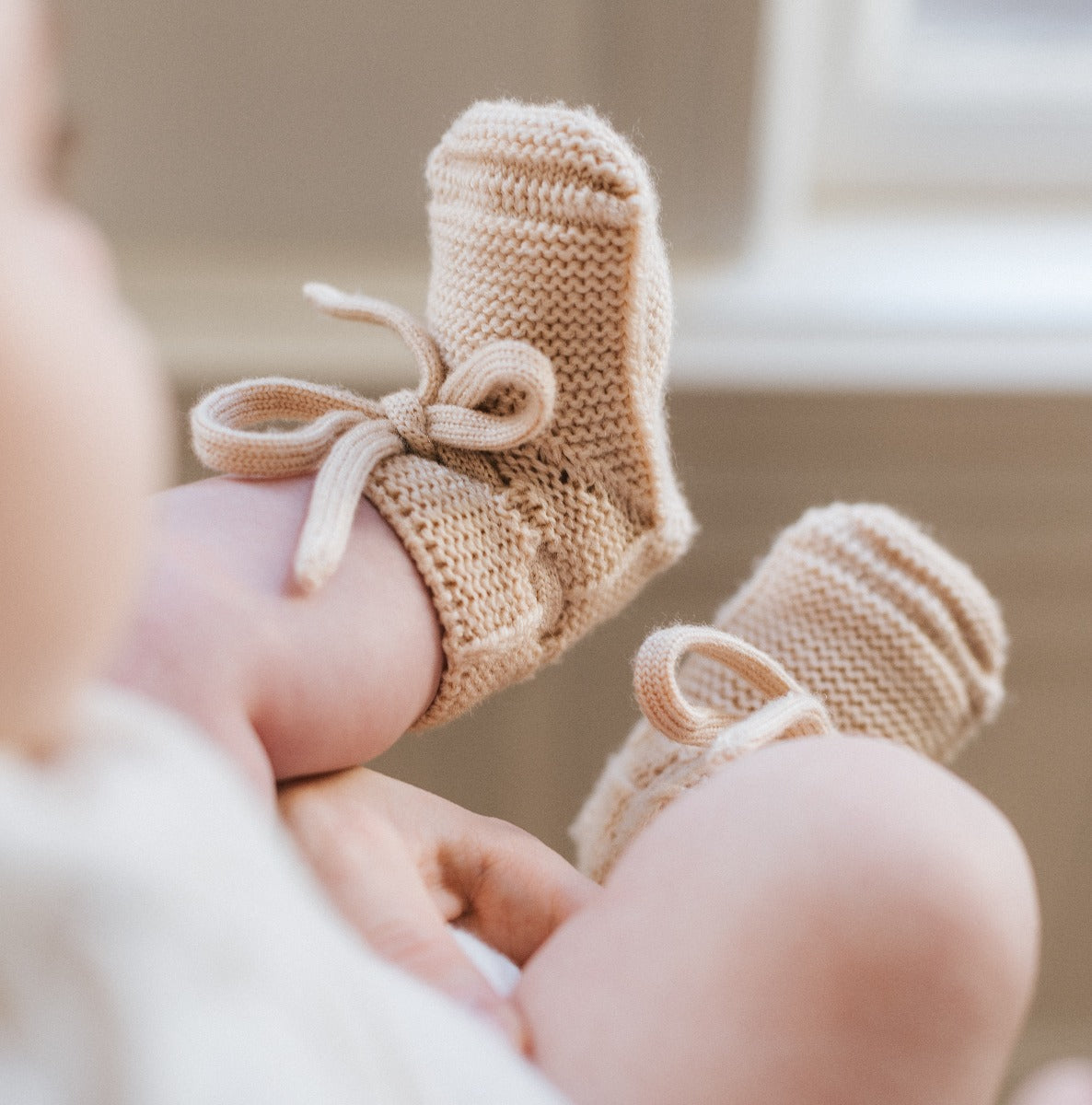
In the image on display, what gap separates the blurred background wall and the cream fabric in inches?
17.7

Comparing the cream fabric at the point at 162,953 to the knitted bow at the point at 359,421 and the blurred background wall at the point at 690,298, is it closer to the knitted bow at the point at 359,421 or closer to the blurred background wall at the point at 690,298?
the knitted bow at the point at 359,421

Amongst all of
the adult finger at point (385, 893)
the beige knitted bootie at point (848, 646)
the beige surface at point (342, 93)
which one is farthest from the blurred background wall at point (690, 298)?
the adult finger at point (385, 893)

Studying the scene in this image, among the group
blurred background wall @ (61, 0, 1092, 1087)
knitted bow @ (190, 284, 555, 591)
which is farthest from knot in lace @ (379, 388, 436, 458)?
blurred background wall @ (61, 0, 1092, 1087)

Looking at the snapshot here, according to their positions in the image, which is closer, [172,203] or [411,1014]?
[411,1014]

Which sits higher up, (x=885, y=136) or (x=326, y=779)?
(x=885, y=136)

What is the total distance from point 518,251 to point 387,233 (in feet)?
1.23

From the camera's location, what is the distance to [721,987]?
271mm

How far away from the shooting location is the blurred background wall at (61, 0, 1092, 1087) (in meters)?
0.70

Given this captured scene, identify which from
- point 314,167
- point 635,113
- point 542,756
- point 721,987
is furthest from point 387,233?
point 721,987

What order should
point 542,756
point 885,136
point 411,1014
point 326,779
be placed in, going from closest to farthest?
point 411,1014, point 326,779, point 542,756, point 885,136

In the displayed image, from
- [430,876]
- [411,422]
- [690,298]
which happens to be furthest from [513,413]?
[690,298]

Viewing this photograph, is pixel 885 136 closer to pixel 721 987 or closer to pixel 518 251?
pixel 518 251

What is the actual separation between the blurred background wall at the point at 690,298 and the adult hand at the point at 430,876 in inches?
10.7

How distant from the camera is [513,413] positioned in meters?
0.40
